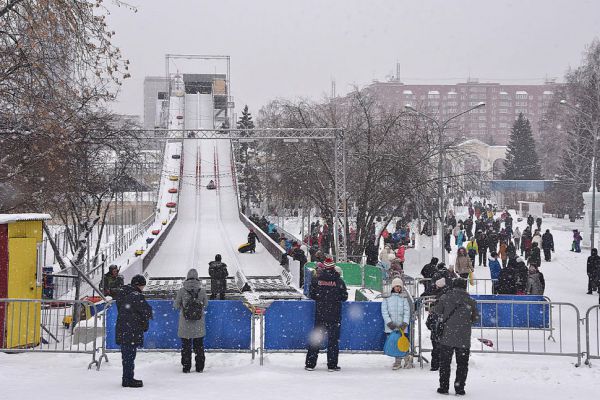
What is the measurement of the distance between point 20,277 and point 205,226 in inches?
1700

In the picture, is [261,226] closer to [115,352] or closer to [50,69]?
[50,69]

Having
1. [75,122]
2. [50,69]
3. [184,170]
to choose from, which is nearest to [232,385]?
[50,69]

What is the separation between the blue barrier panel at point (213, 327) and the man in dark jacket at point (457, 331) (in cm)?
325

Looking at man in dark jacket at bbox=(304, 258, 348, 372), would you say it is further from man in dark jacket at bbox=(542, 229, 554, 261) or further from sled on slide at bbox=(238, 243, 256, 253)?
sled on slide at bbox=(238, 243, 256, 253)

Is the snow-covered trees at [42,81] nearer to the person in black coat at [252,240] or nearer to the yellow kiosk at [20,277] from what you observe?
the yellow kiosk at [20,277]

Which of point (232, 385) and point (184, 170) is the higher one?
A: point (184, 170)

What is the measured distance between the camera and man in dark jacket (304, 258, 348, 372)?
1071cm

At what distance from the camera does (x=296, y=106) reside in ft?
128

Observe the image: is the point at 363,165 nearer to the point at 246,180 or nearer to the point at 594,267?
the point at 594,267

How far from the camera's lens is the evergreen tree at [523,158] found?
93.6m

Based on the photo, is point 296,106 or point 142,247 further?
point 142,247

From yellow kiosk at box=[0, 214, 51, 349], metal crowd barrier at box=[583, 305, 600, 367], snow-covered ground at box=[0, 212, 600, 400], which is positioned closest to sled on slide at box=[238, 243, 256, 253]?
metal crowd barrier at box=[583, 305, 600, 367]

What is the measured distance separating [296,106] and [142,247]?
13682 millimetres

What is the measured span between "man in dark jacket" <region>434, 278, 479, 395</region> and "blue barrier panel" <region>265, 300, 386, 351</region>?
2071 mm
